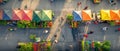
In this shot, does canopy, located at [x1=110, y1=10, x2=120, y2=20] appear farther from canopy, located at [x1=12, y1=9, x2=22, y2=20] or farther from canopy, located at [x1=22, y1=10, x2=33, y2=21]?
canopy, located at [x1=12, y1=9, x2=22, y2=20]

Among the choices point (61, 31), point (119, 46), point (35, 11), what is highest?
point (35, 11)

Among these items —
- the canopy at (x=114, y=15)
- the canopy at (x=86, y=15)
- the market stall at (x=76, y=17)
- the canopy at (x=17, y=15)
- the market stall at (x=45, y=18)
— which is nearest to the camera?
the canopy at (x=17, y=15)

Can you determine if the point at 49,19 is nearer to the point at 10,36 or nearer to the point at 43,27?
the point at 43,27

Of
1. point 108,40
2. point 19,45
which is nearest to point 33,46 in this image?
point 19,45

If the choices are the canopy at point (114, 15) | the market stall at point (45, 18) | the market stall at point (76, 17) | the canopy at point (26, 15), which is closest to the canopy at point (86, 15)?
the market stall at point (76, 17)

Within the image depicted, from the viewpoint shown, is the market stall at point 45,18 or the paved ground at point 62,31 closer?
the market stall at point 45,18

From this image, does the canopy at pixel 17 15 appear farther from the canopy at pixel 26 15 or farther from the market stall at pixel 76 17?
the market stall at pixel 76 17

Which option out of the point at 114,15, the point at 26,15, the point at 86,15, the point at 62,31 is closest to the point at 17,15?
the point at 26,15

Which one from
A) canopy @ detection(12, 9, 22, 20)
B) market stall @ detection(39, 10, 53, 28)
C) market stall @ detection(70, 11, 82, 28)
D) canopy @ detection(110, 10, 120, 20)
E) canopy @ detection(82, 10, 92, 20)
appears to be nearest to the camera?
canopy @ detection(12, 9, 22, 20)

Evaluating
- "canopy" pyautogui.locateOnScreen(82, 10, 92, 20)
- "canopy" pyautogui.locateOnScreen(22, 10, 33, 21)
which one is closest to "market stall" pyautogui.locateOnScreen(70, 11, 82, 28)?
"canopy" pyautogui.locateOnScreen(82, 10, 92, 20)
